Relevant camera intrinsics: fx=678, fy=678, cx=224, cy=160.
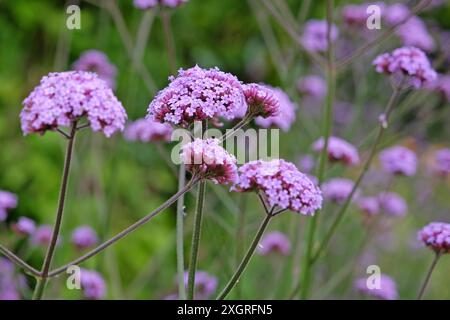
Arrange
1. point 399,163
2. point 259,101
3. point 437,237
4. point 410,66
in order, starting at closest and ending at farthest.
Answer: point 259,101 → point 437,237 → point 410,66 → point 399,163

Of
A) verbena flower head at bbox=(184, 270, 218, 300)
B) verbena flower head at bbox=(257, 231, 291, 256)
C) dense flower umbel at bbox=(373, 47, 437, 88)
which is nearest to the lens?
dense flower umbel at bbox=(373, 47, 437, 88)

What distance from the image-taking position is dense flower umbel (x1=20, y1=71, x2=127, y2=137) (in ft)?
2.83

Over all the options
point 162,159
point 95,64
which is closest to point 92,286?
point 95,64

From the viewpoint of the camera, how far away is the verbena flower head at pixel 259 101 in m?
0.96

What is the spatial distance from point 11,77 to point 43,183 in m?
0.57

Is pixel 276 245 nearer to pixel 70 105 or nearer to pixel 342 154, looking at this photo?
pixel 342 154

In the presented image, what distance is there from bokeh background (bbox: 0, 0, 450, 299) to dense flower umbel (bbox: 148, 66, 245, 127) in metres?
0.87

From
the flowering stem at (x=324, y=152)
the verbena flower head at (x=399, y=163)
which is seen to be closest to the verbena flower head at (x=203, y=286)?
the flowering stem at (x=324, y=152)

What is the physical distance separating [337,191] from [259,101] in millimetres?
923

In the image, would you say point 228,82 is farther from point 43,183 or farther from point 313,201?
point 43,183

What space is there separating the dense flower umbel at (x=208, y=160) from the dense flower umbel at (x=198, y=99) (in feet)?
0.14

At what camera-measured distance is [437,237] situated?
3.78 feet

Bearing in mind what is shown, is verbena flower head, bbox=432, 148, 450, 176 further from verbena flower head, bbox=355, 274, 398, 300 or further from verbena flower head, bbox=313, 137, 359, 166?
verbena flower head, bbox=313, 137, 359, 166

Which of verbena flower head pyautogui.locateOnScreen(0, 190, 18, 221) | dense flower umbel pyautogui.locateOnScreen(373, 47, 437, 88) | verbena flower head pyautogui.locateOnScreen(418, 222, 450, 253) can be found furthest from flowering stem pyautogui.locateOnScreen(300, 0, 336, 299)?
verbena flower head pyautogui.locateOnScreen(0, 190, 18, 221)
